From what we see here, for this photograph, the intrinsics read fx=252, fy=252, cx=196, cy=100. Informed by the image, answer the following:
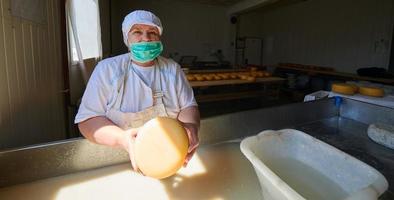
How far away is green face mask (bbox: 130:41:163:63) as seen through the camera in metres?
0.85

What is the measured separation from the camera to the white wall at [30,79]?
1.05 metres

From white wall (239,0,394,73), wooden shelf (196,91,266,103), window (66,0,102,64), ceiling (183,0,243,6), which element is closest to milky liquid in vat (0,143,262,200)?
window (66,0,102,64)

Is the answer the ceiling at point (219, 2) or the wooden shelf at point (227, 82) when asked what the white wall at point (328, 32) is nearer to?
the ceiling at point (219, 2)

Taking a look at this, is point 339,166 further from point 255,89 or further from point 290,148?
point 255,89

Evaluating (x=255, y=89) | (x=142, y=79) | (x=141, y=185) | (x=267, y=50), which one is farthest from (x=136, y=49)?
(x=267, y=50)

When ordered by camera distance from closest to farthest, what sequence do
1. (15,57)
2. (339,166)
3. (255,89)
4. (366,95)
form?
(339,166) → (15,57) → (366,95) → (255,89)

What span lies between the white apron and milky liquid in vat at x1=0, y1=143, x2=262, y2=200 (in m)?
0.18

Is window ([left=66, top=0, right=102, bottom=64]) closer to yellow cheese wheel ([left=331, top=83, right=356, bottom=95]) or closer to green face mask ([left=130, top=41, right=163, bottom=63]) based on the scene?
green face mask ([left=130, top=41, right=163, bottom=63])

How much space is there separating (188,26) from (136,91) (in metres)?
6.24

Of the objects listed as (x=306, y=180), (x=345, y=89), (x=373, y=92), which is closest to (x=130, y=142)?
(x=306, y=180)

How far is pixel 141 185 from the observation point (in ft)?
2.72

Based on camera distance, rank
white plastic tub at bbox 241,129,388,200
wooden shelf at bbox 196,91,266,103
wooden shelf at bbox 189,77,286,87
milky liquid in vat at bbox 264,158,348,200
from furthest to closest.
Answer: wooden shelf at bbox 196,91,266,103
wooden shelf at bbox 189,77,286,87
milky liquid in vat at bbox 264,158,348,200
white plastic tub at bbox 241,129,388,200

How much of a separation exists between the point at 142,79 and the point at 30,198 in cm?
50

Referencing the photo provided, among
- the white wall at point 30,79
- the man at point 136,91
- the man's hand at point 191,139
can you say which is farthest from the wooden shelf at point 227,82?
the man's hand at point 191,139
